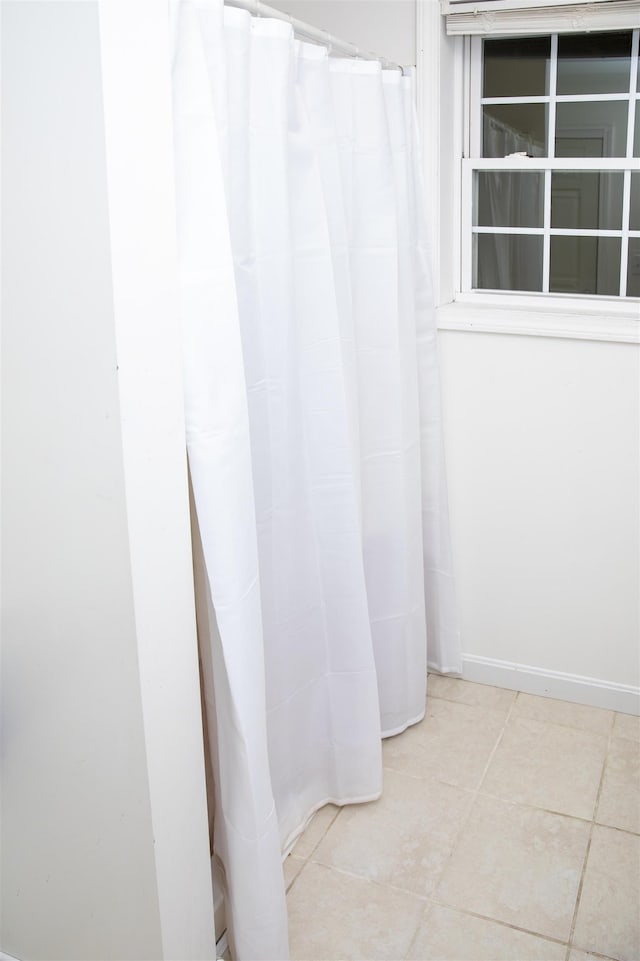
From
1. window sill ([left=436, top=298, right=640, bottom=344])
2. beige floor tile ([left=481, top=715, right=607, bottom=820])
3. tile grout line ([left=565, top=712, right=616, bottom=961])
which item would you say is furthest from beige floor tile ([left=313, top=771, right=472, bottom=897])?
window sill ([left=436, top=298, right=640, bottom=344])

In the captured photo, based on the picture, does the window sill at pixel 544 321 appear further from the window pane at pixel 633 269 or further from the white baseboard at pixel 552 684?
the white baseboard at pixel 552 684

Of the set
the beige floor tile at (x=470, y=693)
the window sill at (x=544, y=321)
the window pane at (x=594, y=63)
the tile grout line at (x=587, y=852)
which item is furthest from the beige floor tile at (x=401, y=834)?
the window pane at (x=594, y=63)

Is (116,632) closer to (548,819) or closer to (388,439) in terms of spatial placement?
(388,439)

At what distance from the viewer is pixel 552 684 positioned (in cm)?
272

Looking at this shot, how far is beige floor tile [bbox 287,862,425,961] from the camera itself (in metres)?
1.85

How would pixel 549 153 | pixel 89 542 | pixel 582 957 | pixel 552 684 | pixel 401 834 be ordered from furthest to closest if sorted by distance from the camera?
1. pixel 552 684
2. pixel 549 153
3. pixel 401 834
4. pixel 582 957
5. pixel 89 542

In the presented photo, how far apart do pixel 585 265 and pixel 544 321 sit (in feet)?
0.85

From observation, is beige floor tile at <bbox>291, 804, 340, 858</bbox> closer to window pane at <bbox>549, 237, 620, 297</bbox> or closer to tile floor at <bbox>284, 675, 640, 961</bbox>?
tile floor at <bbox>284, 675, 640, 961</bbox>

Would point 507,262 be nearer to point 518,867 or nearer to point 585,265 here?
point 585,265

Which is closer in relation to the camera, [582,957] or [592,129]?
[582,957]

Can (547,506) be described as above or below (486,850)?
above

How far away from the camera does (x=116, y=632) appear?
4.53 ft

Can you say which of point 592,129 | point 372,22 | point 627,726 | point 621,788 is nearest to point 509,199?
point 592,129

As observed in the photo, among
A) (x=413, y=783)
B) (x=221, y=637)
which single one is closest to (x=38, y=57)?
(x=221, y=637)
